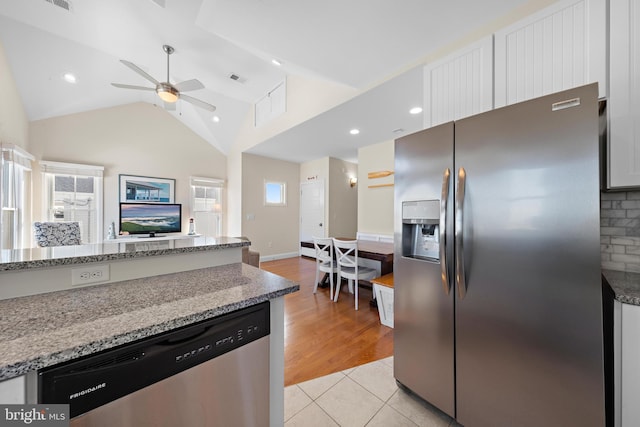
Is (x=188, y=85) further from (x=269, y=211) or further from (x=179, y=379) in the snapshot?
(x=179, y=379)

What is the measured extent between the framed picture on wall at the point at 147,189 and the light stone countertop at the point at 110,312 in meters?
4.93

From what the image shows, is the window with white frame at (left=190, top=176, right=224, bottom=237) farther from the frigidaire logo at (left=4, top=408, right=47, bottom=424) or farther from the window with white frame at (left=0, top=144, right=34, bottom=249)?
the frigidaire logo at (left=4, top=408, right=47, bottom=424)

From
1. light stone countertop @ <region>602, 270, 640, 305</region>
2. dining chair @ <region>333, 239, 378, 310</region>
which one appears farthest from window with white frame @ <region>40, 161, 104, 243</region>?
light stone countertop @ <region>602, 270, 640, 305</region>

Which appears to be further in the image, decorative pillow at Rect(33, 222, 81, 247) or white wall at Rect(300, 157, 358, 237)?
white wall at Rect(300, 157, 358, 237)

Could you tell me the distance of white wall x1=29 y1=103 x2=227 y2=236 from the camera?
423 centimetres

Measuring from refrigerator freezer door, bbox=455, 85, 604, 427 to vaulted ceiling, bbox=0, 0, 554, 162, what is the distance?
3.72 feet

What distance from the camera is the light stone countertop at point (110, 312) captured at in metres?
0.56

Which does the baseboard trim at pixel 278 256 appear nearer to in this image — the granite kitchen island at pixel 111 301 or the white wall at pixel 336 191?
the white wall at pixel 336 191

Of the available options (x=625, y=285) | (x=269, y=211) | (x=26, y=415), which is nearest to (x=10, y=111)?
(x=269, y=211)

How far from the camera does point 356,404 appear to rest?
1.54 meters

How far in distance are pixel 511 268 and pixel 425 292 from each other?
0.46 m

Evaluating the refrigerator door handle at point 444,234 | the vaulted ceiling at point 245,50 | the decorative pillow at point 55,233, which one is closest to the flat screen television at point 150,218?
the decorative pillow at point 55,233

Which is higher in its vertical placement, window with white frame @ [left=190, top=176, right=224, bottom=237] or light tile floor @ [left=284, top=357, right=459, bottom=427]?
window with white frame @ [left=190, top=176, right=224, bottom=237]

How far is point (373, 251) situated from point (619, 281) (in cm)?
191
